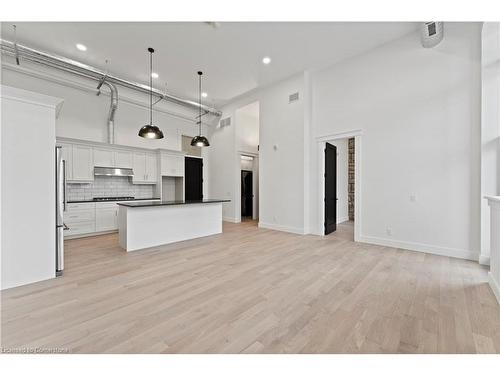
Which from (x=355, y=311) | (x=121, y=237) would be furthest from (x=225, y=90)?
(x=355, y=311)

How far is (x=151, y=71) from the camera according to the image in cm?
552

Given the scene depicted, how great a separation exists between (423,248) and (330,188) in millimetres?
2434

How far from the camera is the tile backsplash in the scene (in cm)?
558

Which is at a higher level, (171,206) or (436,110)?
(436,110)

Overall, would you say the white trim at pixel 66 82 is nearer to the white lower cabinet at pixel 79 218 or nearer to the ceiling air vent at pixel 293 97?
the white lower cabinet at pixel 79 218

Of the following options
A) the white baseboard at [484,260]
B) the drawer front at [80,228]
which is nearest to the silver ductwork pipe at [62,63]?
the drawer front at [80,228]

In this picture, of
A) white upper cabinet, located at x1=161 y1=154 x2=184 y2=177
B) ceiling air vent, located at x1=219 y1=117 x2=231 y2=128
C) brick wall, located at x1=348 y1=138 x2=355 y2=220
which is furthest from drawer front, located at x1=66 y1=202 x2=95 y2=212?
brick wall, located at x1=348 y1=138 x2=355 y2=220

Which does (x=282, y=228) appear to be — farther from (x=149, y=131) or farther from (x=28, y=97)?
(x=28, y=97)

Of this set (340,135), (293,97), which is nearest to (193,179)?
(293,97)

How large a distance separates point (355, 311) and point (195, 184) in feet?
22.7

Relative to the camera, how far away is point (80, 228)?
17.1ft

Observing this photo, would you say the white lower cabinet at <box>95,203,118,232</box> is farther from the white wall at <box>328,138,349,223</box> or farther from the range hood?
the white wall at <box>328,138,349,223</box>

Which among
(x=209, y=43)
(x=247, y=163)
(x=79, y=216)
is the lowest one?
(x=79, y=216)
